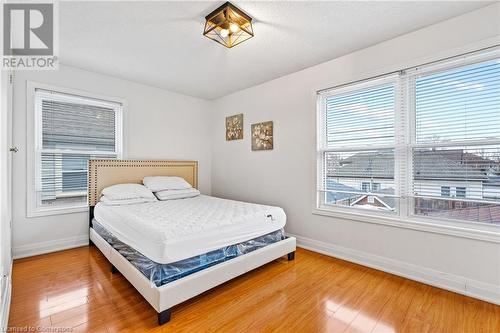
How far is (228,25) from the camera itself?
212cm

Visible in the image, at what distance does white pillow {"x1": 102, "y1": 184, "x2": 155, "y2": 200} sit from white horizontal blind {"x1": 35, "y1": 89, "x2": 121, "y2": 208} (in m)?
0.52

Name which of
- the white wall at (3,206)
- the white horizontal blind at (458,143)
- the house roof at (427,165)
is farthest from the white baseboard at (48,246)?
the white horizontal blind at (458,143)

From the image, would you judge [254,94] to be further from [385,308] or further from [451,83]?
[385,308]

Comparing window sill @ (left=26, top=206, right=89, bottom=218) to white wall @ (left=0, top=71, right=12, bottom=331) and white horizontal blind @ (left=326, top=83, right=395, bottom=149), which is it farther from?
white horizontal blind @ (left=326, top=83, right=395, bottom=149)

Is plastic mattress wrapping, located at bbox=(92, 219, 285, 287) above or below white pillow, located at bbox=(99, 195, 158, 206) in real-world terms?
below

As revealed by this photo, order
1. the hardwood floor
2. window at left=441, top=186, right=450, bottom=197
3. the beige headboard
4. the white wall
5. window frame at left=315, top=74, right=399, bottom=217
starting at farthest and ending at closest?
the beige headboard → window frame at left=315, top=74, right=399, bottom=217 → window at left=441, top=186, right=450, bottom=197 → the hardwood floor → the white wall

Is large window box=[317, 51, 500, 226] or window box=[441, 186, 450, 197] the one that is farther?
window box=[441, 186, 450, 197]

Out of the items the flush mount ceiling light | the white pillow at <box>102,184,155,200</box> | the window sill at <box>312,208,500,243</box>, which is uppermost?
the flush mount ceiling light

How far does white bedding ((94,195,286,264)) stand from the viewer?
1.77 metres

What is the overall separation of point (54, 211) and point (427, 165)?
4447 millimetres

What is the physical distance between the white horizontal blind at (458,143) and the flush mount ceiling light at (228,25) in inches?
71.6
